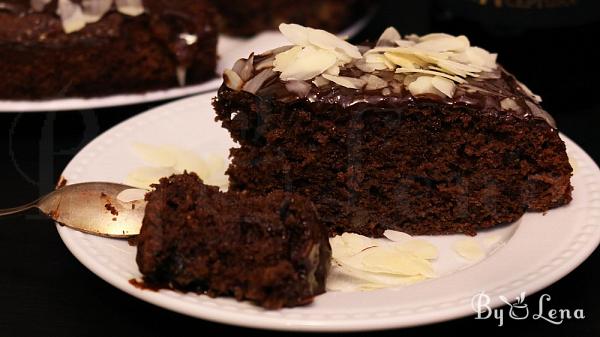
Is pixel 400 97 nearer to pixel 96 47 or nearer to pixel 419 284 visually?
pixel 419 284

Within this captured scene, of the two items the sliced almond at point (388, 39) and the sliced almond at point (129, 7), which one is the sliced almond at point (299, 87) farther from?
the sliced almond at point (129, 7)

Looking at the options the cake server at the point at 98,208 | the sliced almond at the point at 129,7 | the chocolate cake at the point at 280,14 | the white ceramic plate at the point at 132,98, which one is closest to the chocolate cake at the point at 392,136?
the cake server at the point at 98,208

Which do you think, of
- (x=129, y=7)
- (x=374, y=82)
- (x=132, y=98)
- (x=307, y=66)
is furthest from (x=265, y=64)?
(x=129, y=7)

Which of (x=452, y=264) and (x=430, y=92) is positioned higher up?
(x=430, y=92)

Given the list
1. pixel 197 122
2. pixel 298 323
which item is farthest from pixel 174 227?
pixel 197 122

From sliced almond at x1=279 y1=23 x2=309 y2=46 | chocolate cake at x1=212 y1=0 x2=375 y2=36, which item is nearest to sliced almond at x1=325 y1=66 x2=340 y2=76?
sliced almond at x1=279 y1=23 x2=309 y2=46

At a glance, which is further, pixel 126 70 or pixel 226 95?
pixel 126 70

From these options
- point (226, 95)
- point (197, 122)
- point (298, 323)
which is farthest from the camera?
point (197, 122)

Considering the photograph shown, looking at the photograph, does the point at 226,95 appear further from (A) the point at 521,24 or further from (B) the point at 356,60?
(A) the point at 521,24

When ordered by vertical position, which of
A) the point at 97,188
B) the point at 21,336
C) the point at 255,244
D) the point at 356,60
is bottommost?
the point at 21,336
